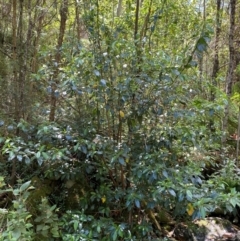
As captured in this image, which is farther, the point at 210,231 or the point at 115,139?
the point at 210,231

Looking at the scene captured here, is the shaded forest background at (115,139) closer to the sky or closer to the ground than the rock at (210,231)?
closer to the sky

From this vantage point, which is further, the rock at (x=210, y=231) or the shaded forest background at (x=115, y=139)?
the rock at (x=210, y=231)

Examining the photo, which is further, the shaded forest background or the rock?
the rock

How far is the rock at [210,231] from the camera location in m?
3.26

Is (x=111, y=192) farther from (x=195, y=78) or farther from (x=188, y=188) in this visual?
(x=195, y=78)

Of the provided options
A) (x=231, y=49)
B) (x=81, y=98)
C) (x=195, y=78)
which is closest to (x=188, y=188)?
(x=195, y=78)

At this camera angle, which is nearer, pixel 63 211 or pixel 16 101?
pixel 63 211

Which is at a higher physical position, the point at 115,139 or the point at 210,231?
the point at 115,139

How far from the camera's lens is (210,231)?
12.0 ft

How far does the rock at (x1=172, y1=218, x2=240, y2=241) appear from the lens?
3.26m

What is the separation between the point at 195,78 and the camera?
2.52 meters

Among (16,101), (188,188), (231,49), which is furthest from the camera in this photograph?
(231,49)

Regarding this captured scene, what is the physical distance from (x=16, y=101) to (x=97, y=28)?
1252 millimetres

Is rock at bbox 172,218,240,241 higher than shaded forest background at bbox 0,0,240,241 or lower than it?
lower
